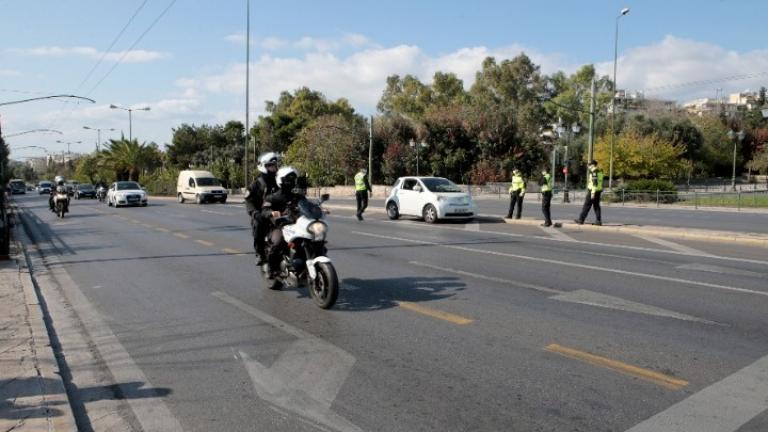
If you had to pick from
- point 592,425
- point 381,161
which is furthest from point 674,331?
point 381,161

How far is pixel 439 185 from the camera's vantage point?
1975cm

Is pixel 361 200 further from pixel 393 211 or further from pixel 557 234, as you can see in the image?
pixel 557 234

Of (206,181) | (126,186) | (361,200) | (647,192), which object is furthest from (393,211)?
(126,186)

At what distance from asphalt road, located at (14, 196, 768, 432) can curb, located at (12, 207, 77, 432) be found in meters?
0.13

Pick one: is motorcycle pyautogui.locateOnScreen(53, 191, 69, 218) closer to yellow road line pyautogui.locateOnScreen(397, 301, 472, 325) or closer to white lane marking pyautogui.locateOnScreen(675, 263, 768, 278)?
yellow road line pyautogui.locateOnScreen(397, 301, 472, 325)

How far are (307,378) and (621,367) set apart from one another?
8.15 feet

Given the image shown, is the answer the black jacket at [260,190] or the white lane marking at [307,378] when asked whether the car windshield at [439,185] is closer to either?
the black jacket at [260,190]

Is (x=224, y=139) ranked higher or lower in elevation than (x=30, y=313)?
higher

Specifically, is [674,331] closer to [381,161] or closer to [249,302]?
[249,302]

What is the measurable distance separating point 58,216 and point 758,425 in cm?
2642

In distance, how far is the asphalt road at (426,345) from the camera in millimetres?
4031

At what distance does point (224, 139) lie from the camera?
8312 cm

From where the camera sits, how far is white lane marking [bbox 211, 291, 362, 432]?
13.4 ft

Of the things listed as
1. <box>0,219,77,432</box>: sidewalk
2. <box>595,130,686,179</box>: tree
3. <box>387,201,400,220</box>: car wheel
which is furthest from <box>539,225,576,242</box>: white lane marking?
<box>595,130,686,179</box>: tree
